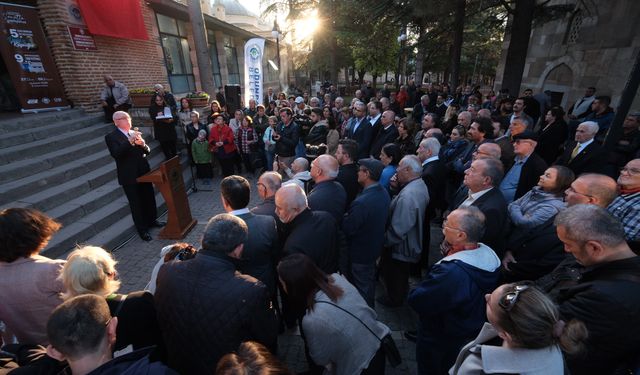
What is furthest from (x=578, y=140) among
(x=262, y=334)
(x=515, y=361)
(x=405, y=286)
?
(x=262, y=334)

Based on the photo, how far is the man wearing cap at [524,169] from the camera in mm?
3525

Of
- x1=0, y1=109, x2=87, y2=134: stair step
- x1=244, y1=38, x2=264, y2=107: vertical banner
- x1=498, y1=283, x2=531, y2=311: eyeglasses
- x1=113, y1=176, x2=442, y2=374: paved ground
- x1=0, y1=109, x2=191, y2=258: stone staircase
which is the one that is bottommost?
x1=113, y1=176, x2=442, y2=374: paved ground

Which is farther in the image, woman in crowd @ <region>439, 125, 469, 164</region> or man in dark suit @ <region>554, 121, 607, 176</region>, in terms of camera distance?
woman in crowd @ <region>439, 125, 469, 164</region>

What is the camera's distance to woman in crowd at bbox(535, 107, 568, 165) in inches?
214

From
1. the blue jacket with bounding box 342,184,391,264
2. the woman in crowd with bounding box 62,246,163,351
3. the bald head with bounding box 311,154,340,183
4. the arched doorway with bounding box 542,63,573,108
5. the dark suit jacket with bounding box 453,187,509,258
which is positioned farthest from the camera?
the arched doorway with bounding box 542,63,573,108

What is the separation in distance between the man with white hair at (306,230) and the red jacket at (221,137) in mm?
5277

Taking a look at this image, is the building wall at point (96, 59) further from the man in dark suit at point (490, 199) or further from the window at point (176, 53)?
the man in dark suit at point (490, 199)

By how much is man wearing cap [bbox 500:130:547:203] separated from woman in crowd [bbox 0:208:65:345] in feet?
14.4

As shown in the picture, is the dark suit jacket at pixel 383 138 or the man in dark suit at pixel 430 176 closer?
the man in dark suit at pixel 430 176

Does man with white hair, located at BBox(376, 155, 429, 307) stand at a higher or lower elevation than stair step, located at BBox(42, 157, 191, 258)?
higher

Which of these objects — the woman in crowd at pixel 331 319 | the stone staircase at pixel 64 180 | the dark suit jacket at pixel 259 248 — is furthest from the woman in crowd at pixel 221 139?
the woman in crowd at pixel 331 319

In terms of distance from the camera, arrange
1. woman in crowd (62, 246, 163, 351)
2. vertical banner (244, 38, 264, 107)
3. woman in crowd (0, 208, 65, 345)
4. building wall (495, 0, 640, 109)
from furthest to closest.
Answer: vertical banner (244, 38, 264, 107) → building wall (495, 0, 640, 109) → woman in crowd (0, 208, 65, 345) → woman in crowd (62, 246, 163, 351)

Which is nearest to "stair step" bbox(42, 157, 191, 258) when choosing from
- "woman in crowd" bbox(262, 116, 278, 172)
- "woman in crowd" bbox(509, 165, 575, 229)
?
"woman in crowd" bbox(262, 116, 278, 172)

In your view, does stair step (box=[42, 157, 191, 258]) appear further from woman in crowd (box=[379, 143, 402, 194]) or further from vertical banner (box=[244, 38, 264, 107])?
vertical banner (box=[244, 38, 264, 107])
